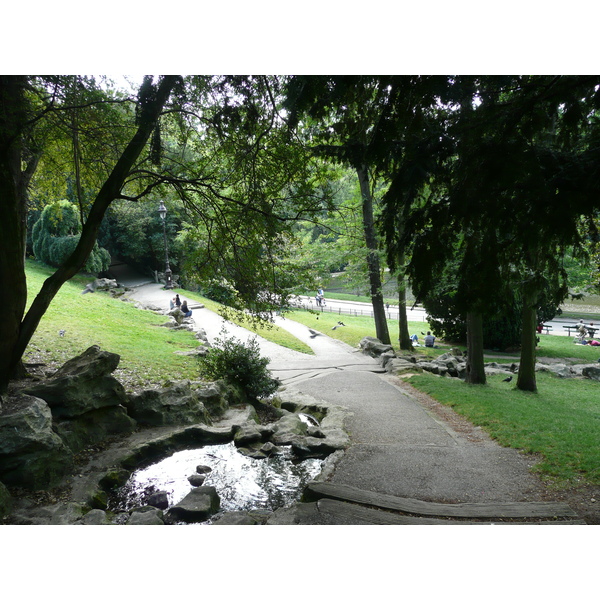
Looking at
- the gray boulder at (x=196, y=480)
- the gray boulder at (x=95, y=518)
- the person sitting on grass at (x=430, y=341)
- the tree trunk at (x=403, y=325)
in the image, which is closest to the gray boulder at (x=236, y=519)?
the gray boulder at (x=196, y=480)

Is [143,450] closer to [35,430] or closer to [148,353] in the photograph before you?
[35,430]

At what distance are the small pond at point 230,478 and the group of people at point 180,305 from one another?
527cm

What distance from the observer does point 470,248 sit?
2.33m

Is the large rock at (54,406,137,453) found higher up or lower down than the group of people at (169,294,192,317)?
lower down

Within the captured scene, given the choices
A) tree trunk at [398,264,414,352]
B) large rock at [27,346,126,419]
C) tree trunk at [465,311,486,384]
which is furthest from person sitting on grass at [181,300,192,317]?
tree trunk at [465,311,486,384]

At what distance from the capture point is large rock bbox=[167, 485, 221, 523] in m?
2.60

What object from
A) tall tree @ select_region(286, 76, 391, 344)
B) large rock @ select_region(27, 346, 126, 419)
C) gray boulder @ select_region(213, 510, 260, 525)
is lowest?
gray boulder @ select_region(213, 510, 260, 525)

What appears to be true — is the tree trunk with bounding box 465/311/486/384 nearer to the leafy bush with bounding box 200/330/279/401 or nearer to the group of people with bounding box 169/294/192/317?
the leafy bush with bounding box 200/330/279/401

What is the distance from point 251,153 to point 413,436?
323cm

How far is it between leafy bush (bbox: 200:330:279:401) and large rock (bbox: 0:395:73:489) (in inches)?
96.1

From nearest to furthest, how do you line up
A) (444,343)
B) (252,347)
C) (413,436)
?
1. (413,436)
2. (252,347)
3. (444,343)

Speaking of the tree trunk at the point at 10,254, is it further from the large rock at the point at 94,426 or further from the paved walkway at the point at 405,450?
the paved walkway at the point at 405,450

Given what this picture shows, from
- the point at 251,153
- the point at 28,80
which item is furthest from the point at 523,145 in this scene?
the point at 28,80

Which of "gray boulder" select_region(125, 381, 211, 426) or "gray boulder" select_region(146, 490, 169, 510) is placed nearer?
"gray boulder" select_region(146, 490, 169, 510)
